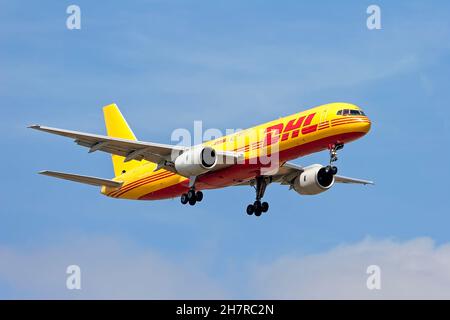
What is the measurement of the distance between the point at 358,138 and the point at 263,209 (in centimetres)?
1236

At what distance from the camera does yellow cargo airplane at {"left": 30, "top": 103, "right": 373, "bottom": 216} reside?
75875 millimetres

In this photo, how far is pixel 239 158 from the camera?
78.9m

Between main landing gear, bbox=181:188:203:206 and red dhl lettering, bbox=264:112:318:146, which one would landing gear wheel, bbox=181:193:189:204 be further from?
red dhl lettering, bbox=264:112:318:146

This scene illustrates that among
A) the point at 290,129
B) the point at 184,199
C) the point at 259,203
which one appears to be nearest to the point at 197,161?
the point at 184,199

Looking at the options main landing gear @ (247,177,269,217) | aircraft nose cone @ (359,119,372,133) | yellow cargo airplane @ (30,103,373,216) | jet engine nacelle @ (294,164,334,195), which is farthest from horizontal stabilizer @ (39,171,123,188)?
aircraft nose cone @ (359,119,372,133)

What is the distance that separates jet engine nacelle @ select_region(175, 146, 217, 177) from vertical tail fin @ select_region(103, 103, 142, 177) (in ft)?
40.0

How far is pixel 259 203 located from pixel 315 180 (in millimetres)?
4635

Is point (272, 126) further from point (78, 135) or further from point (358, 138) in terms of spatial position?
point (78, 135)

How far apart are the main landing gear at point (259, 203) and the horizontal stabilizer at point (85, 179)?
1068cm

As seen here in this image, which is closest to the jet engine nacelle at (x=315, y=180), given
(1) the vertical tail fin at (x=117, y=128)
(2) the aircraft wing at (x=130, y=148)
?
(2) the aircraft wing at (x=130, y=148)

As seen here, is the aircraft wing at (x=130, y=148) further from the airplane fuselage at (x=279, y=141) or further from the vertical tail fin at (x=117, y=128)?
the vertical tail fin at (x=117, y=128)

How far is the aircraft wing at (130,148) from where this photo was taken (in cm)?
7678
